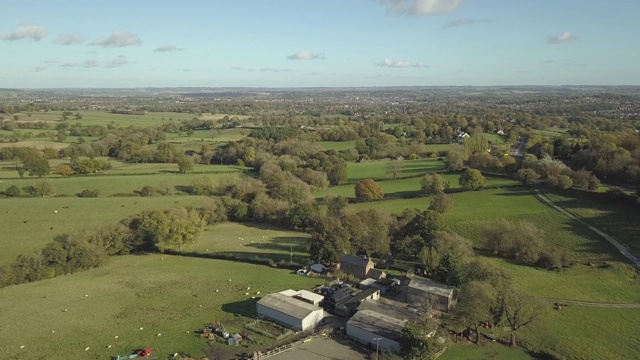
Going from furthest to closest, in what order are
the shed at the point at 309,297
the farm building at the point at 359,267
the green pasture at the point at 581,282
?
1. the farm building at the point at 359,267
2. the green pasture at the point at 581,282
3. the shed at the point at 309,297

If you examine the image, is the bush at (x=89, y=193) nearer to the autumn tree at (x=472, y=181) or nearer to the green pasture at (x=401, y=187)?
the green pasture at (x=401, y=187)

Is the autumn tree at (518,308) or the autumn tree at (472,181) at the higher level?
the autumn tree at (472,181)

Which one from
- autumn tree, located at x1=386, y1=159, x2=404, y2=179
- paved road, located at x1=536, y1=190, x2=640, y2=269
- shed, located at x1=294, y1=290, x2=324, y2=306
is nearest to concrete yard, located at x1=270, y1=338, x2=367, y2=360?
shed, located at x1=294, y1=290, x2=324, y2=306

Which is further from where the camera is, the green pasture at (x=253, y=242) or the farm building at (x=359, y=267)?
the green pasture at (x=253, y=242)

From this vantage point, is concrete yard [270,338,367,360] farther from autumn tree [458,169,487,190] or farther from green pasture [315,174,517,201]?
autumn tree [458,169,487,190]

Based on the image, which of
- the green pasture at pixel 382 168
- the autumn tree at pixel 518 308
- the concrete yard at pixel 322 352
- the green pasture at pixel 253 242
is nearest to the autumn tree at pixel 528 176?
the green pasture at pixel 382 168

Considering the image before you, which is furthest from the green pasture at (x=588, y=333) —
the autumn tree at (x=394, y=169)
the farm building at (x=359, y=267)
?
the autumn tree at (x=394, y=169)

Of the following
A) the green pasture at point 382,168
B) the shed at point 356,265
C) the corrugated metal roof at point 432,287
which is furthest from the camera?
the green pasture at point 382,168

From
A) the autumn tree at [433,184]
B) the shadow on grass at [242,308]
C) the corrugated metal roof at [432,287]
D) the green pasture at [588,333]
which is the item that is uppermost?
the autumn tree at [433,184]
